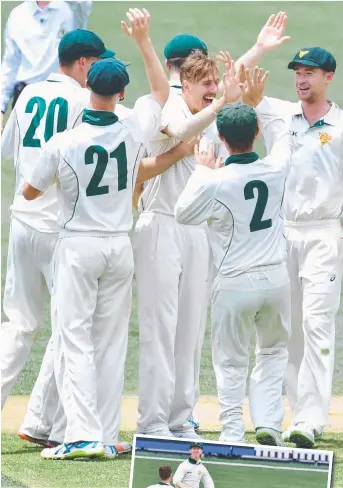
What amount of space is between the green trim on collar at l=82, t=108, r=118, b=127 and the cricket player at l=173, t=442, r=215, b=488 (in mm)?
→ 1752

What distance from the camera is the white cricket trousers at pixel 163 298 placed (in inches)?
256

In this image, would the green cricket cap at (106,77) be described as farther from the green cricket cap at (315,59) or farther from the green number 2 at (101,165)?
the green cricket cap at (315,59)

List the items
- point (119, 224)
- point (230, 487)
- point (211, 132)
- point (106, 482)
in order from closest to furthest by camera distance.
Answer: point (230, 487) → point (106, 482) → point (119, 224) → point (211, 132)

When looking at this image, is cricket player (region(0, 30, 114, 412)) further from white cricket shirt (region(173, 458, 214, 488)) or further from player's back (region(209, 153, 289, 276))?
white cricket shirt (region(173, 458, 214, 488))

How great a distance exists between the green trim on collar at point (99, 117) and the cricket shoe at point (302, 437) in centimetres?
176

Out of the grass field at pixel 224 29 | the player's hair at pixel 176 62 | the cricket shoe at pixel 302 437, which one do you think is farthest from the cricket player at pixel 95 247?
the grass field at pixel 224 29

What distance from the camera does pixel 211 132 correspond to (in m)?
6.73

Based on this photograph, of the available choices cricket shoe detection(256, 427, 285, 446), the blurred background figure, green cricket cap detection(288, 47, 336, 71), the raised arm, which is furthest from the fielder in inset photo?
the blurred background figure

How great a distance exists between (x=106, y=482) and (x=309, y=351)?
1493mm

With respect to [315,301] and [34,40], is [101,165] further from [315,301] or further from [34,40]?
[34,40]

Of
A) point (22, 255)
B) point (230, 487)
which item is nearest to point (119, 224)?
point (22, 255)

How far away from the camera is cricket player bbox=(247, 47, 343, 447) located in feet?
22.2

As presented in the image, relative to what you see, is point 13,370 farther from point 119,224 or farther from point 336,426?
point 336,426

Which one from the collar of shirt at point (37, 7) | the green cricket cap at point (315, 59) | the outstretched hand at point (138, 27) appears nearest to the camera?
the outstretched hand at point (138, 27)
